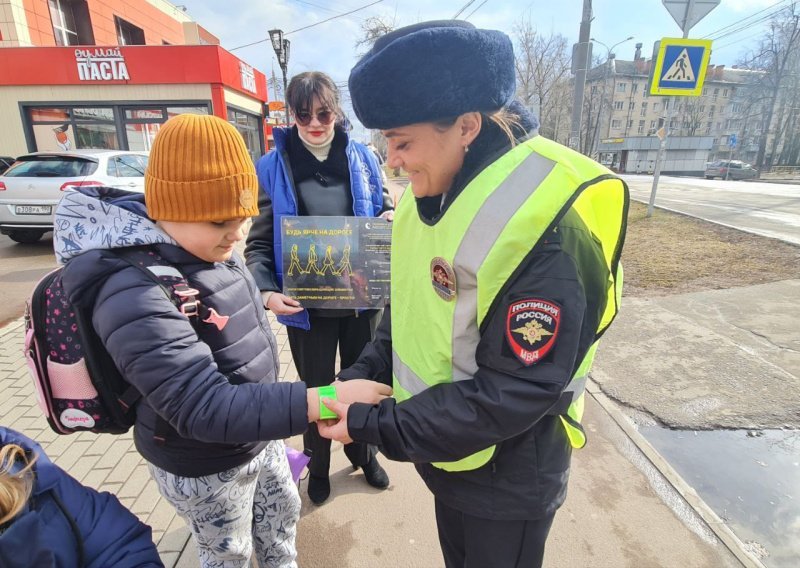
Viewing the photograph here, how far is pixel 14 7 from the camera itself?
44.5 feet

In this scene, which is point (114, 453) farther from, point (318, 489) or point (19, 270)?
point (19, 270)

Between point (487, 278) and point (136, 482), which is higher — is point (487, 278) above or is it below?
above

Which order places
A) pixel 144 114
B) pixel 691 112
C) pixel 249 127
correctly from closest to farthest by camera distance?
1. pixel 144 114
2. pixel 249 127
3. pixel 691 112

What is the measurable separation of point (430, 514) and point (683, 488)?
4.48 feet

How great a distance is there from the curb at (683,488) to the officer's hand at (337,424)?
2.02 m

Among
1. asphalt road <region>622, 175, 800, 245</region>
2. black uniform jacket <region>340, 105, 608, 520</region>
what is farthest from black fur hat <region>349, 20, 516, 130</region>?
asphalt road <region>622, 175, 800, 245</region>

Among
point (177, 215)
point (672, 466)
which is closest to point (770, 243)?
point (672, 466)

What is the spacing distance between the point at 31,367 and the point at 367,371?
924 mm

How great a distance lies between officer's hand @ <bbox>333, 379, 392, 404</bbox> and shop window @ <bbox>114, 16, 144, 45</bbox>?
21.7 metres

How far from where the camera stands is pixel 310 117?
7.05 feet

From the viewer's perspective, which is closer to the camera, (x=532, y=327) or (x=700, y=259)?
(x=532, y=327)

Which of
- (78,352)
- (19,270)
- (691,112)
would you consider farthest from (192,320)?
(691,112)

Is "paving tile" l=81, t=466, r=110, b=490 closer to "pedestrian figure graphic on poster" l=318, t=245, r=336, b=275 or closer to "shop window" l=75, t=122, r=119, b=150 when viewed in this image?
"pedestrian figure graphic on poster" l=318, t=245, r=336, b=275

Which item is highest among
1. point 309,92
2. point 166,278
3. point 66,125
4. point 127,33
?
point 127,33
